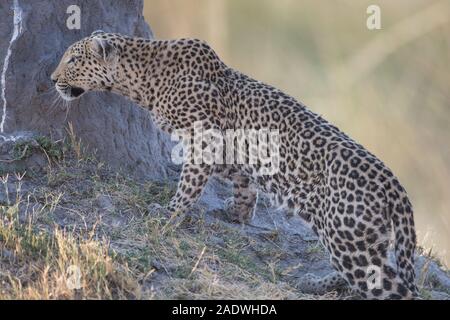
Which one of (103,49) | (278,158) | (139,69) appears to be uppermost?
(103,49)

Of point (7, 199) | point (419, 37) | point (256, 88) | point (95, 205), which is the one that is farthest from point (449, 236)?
point (7, 199)

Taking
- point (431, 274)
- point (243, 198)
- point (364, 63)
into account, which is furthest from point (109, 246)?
point (364, 63)

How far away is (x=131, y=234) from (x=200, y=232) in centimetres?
67

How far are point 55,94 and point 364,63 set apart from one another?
541 centimetres

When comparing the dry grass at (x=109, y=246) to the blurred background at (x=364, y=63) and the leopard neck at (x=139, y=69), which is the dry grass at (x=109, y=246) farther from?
the blurred background at (x=364, y=63)

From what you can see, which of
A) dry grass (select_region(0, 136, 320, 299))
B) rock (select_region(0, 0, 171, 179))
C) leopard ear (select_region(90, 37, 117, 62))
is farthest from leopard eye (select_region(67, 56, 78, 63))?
dry grass (select_region(0, 136, 320, 299))

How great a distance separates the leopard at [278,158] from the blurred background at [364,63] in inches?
89.9

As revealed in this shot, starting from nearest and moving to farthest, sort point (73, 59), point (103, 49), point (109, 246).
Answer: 1. point (109, 246)
2. point (103, 49)
3. point (73, 59)

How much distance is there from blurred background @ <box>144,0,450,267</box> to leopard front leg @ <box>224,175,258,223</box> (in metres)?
1.83

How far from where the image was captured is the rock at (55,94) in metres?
9.34

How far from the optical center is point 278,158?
28.2 feet

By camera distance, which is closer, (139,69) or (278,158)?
(278,158)

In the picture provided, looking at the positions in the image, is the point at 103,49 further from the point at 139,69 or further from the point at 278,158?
the point at 278,158
